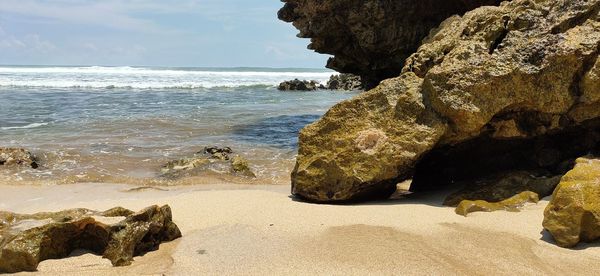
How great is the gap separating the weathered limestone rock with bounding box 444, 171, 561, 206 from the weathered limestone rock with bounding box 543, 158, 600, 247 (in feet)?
4.03

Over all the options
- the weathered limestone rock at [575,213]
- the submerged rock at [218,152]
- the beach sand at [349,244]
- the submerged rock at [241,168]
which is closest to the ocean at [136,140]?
the submerged rock at [241,168]

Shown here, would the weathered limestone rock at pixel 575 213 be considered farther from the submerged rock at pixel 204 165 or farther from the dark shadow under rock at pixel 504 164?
the submerged rock at pixel 204 165

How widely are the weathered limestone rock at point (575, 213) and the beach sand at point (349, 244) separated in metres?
0.10

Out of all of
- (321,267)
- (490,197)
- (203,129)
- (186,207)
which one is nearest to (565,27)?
(490,197)

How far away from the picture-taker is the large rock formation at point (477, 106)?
203 inches

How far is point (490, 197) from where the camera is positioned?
528 centimetres

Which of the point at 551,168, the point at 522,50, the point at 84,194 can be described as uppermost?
the point at 522,50

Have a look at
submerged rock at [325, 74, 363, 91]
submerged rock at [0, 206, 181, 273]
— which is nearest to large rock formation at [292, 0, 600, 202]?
submerged rock at [0, 206, 181, 273]

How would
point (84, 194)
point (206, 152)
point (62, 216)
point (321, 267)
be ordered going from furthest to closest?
1. point (206, 152)
2. point (84, 194)
3. point (62, 216)
4. point (321, 267)

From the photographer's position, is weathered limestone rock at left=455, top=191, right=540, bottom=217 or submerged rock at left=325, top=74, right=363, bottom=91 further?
submerged rock at left=325, top=74, right=363, bottom=91

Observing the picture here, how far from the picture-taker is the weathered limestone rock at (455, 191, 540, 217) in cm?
496

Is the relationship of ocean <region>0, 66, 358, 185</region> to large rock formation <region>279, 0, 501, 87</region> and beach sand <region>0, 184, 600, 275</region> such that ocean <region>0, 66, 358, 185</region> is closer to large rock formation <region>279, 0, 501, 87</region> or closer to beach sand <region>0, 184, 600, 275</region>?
large rock formation <region>279, 0, 501, 87</region>

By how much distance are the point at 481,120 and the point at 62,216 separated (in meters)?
4.20

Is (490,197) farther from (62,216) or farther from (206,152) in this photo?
(206,152)
